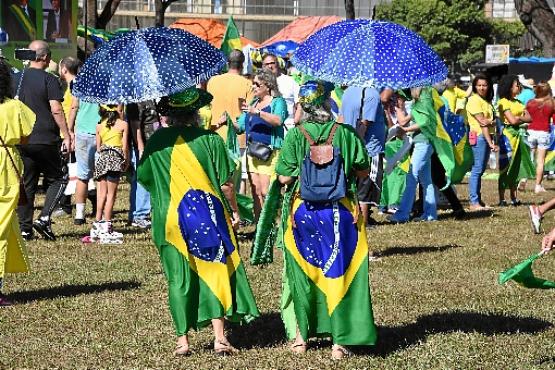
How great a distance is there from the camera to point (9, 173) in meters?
8.59

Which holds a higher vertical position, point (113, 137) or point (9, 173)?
point (9, 173)

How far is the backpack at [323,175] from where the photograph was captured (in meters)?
6.93

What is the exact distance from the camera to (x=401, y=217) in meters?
14.5

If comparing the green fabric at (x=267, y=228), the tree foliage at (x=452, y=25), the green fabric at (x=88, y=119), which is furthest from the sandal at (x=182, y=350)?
the tree foliage at (x=452, y=25)

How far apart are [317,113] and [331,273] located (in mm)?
961

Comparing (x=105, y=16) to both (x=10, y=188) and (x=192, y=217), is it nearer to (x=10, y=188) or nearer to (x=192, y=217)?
(x=10, y=188)

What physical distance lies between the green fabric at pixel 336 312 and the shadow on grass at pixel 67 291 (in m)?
2.76

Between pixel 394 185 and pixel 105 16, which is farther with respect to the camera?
pixel 105 16

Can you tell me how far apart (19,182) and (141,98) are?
2237mm

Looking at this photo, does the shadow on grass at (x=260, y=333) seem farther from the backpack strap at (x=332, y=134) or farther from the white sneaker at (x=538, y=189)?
the white sneaker at (x=538, y=189)

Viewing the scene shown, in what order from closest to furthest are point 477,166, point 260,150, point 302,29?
point 260,150, point 477,166, point 302,29

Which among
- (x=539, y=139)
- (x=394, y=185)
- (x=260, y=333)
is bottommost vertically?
(x=394, y=185)

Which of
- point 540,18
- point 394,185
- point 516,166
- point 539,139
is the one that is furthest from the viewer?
point 540,18

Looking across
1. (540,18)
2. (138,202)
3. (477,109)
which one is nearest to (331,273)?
(138,202)
